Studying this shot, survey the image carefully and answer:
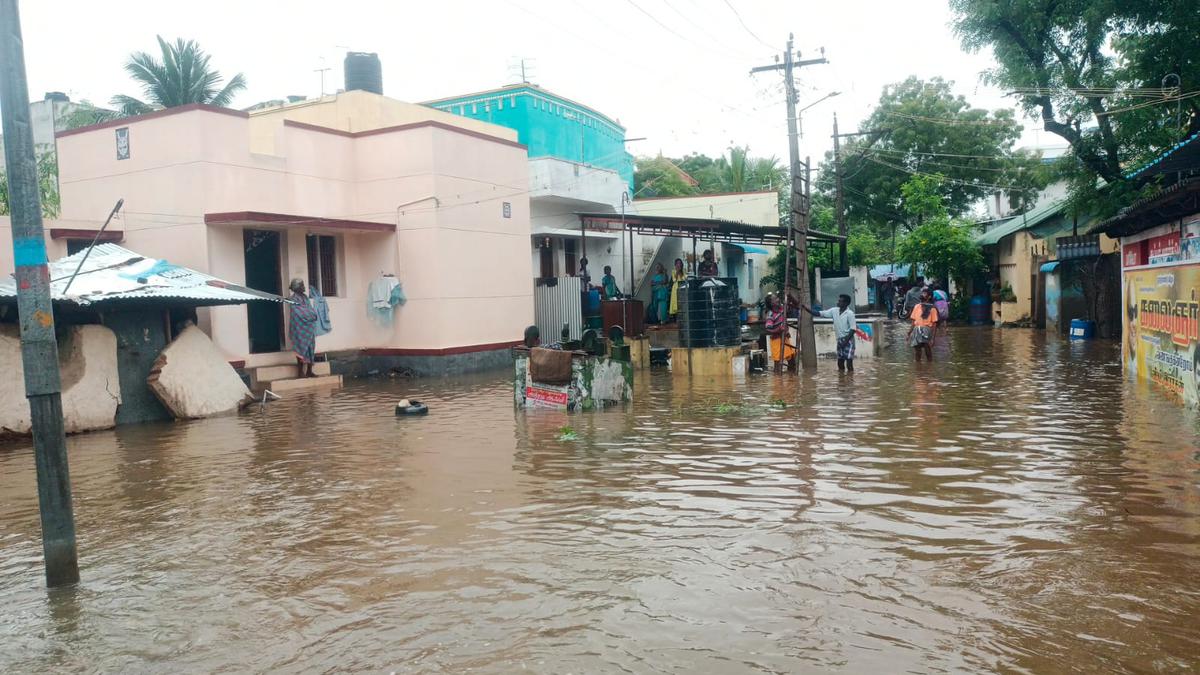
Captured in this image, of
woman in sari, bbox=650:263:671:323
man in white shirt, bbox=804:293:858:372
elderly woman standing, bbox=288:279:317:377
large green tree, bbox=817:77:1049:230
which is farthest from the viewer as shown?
large green tree, bbox=817:77:1049:230

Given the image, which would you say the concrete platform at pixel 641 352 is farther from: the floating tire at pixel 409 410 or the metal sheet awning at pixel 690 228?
the floating tire at pixel 409 410

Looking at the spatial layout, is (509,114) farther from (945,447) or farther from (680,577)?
(680,577)

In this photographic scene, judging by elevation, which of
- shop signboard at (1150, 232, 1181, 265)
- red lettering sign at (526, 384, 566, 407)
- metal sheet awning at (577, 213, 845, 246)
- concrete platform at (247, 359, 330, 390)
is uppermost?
metal sheet awning at (577, 213, 845, 246)

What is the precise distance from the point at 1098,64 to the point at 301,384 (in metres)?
18.4

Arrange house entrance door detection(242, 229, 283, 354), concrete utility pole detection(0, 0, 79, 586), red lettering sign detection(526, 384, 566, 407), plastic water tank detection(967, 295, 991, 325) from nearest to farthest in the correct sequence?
1. concrete utility pole detection(0, 0, 79, 586)
2. red lettering sign detection(526, 384, 566, 407)
3. house entrance door detection(242, 229, 283, 354)
4. plastic water tank detection(967, 295, 991, 325)

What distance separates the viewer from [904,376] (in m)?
17.1

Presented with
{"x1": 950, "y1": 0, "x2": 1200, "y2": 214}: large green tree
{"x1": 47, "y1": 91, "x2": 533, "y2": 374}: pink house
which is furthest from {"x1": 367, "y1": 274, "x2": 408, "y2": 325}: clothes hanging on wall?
{"x1": 950, "y1": 0, "x2": 1200, "y2": 214}: large green tree

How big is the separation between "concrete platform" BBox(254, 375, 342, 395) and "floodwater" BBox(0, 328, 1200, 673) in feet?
18.6

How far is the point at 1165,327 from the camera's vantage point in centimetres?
1314

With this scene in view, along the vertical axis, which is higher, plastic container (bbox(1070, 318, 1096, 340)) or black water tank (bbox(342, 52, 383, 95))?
black water tank (bbox(342, 52, 383, 95))

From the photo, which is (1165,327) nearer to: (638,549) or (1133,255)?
(1133,255)

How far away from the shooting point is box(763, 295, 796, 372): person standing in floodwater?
61.2 feet

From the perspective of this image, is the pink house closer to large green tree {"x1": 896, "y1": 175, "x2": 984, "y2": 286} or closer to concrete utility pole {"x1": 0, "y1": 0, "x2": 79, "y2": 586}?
concrete utility pole {"x1": 0, "y1": 0, "x2": 79, "y2": 586}

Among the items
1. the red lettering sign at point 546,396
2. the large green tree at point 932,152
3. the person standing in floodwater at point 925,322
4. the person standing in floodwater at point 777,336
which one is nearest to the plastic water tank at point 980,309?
the large green tree at point 932,152
